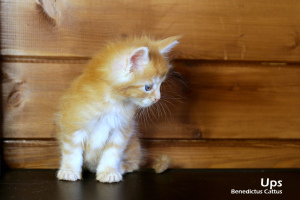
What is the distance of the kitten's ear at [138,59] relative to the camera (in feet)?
3.99

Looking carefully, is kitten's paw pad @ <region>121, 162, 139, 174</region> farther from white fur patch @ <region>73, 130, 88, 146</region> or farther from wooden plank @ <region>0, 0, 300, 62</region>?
wooden plank @ <region>0, 0, 300, 62</region>

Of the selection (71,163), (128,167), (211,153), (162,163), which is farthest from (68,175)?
(211,153)

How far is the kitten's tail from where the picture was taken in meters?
1.58

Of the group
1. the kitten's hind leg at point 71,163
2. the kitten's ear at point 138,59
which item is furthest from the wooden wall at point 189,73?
the kitten's ear at point 138,59

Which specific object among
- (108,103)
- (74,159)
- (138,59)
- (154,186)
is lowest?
(154,186)

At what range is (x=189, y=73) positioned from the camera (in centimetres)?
166

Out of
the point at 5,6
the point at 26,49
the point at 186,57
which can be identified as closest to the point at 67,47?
the point at 26,49

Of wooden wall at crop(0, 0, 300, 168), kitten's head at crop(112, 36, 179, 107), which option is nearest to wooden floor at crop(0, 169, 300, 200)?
wooden wall at crop(0, 0, 300, 168)

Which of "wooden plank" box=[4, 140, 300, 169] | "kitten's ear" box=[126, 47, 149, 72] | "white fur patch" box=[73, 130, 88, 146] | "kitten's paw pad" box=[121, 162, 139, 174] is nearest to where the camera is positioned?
"kitten's ear" box=[126, 47, 149, 72]

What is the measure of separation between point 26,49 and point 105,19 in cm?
37

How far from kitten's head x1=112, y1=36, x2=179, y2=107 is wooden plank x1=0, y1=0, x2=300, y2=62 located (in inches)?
11.7

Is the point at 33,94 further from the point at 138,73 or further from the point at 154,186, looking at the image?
the point at 154,186

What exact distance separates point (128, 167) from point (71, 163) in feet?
0.91

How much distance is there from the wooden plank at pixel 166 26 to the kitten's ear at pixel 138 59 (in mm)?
373
